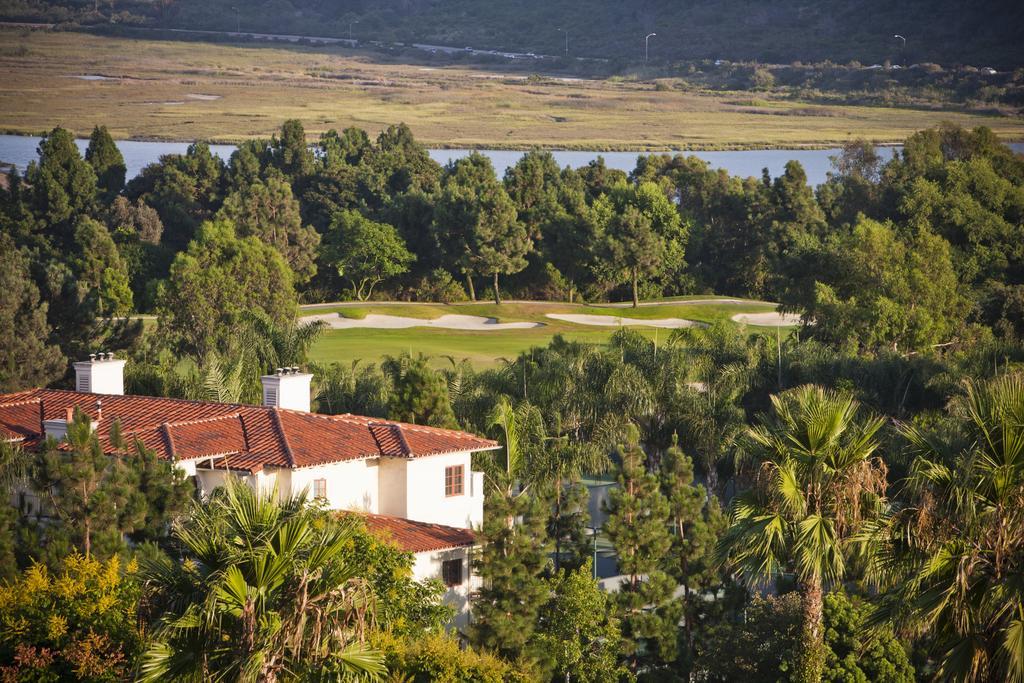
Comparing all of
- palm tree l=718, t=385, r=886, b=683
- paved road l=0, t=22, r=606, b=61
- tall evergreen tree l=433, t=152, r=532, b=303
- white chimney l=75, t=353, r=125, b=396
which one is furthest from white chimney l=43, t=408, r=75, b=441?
paved road l=0, t=22, r=606, b=61

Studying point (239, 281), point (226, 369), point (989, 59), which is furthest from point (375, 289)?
point (989, 59)

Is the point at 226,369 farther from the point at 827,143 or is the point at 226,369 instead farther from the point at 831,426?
the point at 827,143

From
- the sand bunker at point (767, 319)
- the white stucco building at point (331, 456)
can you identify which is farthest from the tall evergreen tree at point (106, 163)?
the white stucco building at point (331, 456)

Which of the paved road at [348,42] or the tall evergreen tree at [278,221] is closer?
the tall evergreen tree at [278,221]

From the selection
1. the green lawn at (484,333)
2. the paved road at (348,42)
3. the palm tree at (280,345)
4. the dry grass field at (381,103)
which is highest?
the paved road at (348,42)

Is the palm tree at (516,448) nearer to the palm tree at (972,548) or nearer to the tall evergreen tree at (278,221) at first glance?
the palm tree at (972,548)

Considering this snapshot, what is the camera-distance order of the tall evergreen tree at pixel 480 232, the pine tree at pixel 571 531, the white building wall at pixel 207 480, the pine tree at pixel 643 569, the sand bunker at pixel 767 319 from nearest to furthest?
the pine tree at pixel 643 569 → the white building wall at pixel 207 480 → the pine tree at pixel 571 531 → the sand bunker at pixel 767 319 → the tall evergreen tree at pixel 480 232

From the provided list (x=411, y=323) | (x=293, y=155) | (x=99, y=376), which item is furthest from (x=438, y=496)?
(x=293, y=155)

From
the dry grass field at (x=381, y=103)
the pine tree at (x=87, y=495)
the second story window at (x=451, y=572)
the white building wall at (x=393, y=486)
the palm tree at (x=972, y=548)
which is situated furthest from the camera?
the dry grass field at (x=381, y=103)
